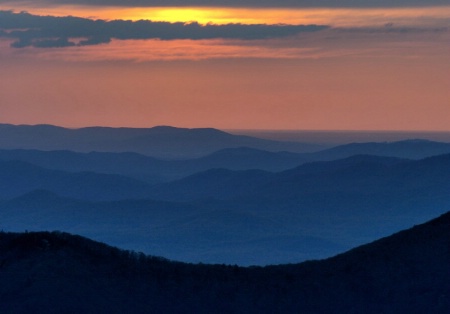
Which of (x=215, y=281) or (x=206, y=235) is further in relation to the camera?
(x=206, y=235)

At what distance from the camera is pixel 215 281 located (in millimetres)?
31984

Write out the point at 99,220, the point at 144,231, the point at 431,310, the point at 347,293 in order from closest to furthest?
the point at 431,310 → the point at 347,293 → the point at 144,231 → the point at 99,220

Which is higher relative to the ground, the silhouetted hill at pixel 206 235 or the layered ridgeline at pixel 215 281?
the silhouetted hill at pixel 206 235

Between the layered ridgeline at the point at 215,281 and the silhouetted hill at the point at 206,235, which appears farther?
the silhouetted hill at the point at 206,235

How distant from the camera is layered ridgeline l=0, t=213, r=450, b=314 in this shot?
98.4ft

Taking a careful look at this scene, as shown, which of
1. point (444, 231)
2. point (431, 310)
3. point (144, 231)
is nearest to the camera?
A: point (431, 310)

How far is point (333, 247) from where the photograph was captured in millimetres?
161500

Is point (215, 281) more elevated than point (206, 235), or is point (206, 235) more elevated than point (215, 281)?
point (206, 235)

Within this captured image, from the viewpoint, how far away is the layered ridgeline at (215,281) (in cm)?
3000

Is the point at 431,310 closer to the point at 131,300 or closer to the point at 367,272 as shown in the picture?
the point at 367,272

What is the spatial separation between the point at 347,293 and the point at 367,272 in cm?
141

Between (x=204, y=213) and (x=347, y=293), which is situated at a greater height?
(x=204, y=213)

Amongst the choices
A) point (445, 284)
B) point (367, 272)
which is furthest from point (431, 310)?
point (367, 272)

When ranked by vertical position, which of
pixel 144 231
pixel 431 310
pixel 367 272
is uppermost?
pixel 144 231
